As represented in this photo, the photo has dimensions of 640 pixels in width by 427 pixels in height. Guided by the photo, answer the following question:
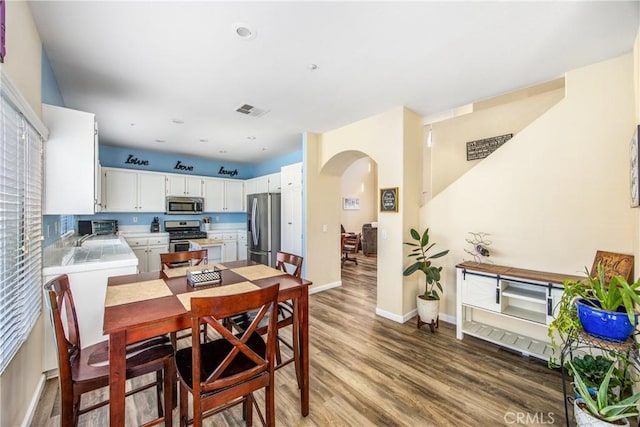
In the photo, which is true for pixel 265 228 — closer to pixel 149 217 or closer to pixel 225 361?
pixel 149 217

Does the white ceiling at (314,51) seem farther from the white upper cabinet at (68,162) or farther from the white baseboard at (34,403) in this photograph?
the white baseboard at (34,403)

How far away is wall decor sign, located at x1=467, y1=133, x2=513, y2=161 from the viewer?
12.3 ft

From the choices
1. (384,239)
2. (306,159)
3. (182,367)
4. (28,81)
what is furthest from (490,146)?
(28,81)

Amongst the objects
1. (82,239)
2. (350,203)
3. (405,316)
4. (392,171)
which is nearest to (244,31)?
(392,171)

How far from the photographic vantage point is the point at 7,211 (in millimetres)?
1412

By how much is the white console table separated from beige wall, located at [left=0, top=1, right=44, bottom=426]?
3541 millimetres

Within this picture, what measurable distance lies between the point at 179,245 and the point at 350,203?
5577 millimetres

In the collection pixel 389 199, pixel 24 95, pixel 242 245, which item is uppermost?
pixel 24 95

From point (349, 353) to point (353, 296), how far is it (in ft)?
5.68

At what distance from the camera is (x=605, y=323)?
1486mm

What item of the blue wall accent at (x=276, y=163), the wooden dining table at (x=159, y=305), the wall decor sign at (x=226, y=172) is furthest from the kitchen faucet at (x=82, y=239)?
the blue wall accent at (x=276, y=163)

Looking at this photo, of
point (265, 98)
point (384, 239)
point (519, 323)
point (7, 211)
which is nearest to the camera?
point (7, 211)

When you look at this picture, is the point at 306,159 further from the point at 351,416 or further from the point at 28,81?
the point at 351,416

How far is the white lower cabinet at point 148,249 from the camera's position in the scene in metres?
5.20
